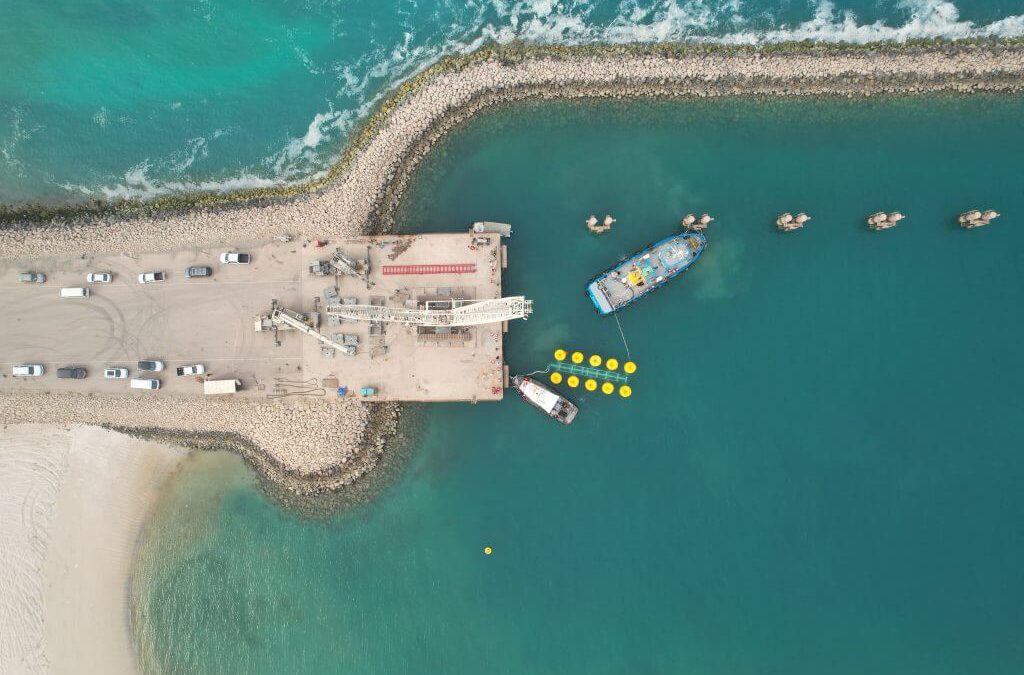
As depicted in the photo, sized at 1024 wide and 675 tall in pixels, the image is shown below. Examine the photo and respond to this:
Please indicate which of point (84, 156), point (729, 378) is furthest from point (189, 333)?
point (729, 378)

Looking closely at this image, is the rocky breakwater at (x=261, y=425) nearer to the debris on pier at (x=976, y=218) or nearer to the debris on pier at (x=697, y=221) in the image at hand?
the debris on pier at (x=697, y=221)

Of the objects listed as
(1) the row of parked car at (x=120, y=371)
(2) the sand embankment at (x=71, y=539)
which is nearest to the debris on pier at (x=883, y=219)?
(1) the row of parked car at (x=120, y=371)

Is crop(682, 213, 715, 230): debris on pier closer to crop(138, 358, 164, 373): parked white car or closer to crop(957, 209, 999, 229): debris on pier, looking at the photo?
crop(957, 209, 999, 229): debris on pier

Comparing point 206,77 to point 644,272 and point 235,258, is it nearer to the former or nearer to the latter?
point 235,258

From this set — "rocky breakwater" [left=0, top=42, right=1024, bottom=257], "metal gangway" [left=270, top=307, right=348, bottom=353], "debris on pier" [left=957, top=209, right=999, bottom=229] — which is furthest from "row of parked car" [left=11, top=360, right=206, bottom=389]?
"debris on pier" [left=957, top=209, right=999, bottom=229]

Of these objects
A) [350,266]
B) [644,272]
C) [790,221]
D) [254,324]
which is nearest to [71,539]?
[254,324]

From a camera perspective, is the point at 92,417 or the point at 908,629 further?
the point at 92,417

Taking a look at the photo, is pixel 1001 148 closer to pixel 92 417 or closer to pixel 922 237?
pixel 922 237
